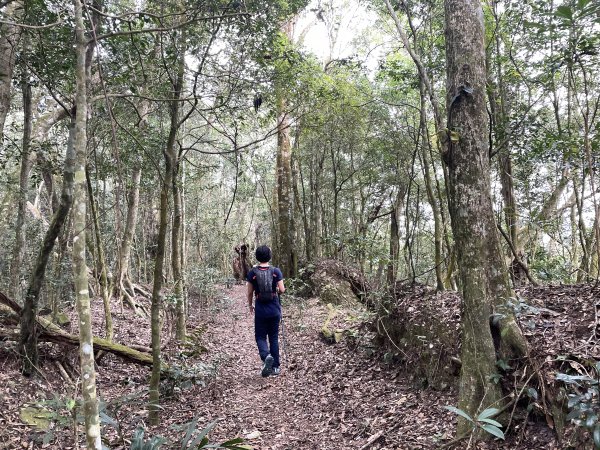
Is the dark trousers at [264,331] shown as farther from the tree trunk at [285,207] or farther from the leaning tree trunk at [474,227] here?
the tree trunk at [285,207]

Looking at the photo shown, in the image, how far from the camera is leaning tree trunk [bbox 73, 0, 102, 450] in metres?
2.56

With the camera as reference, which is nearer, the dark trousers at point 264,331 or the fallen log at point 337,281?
the dark trousers at point 264,331

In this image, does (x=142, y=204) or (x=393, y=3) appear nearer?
(x=393, y=3)

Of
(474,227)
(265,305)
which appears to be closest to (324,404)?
(265,305)

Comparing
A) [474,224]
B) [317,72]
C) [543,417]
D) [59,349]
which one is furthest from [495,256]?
[317,72]

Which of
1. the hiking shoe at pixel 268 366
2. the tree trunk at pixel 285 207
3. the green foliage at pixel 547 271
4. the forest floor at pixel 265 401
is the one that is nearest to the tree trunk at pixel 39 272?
the forest floor at pixel 265 401

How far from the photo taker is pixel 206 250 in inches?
1014

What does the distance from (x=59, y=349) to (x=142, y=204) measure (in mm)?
12008

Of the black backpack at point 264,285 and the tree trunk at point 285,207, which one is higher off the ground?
the tree trunk at point 285,207

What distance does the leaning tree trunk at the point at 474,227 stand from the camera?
3.54 meters

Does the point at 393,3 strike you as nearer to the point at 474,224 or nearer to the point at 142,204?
the point at 474,224

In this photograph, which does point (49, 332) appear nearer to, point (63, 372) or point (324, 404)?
point (63, 372)

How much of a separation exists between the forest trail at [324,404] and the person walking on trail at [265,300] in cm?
40

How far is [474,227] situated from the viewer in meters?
3.63
